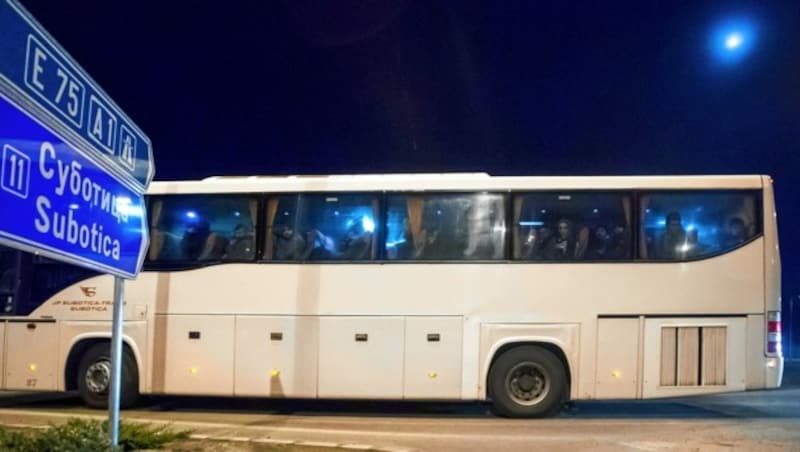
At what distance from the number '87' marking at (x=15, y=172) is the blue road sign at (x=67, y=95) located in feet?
A: 0.85

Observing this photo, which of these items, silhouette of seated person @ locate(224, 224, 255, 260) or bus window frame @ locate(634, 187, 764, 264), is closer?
bus window frame @ locate(634, 187, 764, 264)

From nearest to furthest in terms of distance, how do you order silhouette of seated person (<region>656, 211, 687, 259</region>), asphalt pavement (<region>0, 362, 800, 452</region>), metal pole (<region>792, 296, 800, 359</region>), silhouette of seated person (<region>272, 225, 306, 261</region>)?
asphalt pavement (<region>0, 362, 800, 452</region>) < silhouette of seated person (<region>656, 211, 687, 259</region>) < silhouette of seated person (<region>272, 225, 306, 261</region>) < metal pole (<region>792, 296, 800, 359</region>)

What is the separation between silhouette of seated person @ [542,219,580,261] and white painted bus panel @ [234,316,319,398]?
333 centimetres

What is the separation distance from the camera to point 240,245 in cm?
1091

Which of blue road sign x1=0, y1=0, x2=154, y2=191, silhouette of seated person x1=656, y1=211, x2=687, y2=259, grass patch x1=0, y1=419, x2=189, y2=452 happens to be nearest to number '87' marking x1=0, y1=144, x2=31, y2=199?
blue road sign x1=0, y1=0, x2=154, y2=191

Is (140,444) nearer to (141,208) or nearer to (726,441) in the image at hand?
(141,208)

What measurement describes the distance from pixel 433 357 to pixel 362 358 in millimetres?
966

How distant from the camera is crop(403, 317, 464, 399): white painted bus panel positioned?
10.5m

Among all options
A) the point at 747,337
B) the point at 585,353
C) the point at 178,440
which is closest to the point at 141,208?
the point at 178,440

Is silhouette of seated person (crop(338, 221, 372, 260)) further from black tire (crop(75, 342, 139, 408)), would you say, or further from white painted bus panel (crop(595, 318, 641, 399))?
black tire (crop(75, 342, 139, 408))

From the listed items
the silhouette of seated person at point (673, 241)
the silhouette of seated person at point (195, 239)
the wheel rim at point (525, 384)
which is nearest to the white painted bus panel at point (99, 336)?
the silhouette of seated person at point (195, 239)

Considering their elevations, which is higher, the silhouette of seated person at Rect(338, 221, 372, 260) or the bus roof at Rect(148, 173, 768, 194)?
the bus roof at Rect(148, 173, 768, 194)

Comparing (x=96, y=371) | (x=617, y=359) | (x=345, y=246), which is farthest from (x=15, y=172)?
(x=617, y=359)

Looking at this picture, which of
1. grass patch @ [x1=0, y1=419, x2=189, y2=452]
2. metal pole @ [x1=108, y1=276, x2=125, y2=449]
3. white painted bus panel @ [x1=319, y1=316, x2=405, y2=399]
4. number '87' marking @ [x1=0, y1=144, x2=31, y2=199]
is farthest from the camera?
white painted bus panel @ [x1=319, y1=316, x2=405, y2=399]
